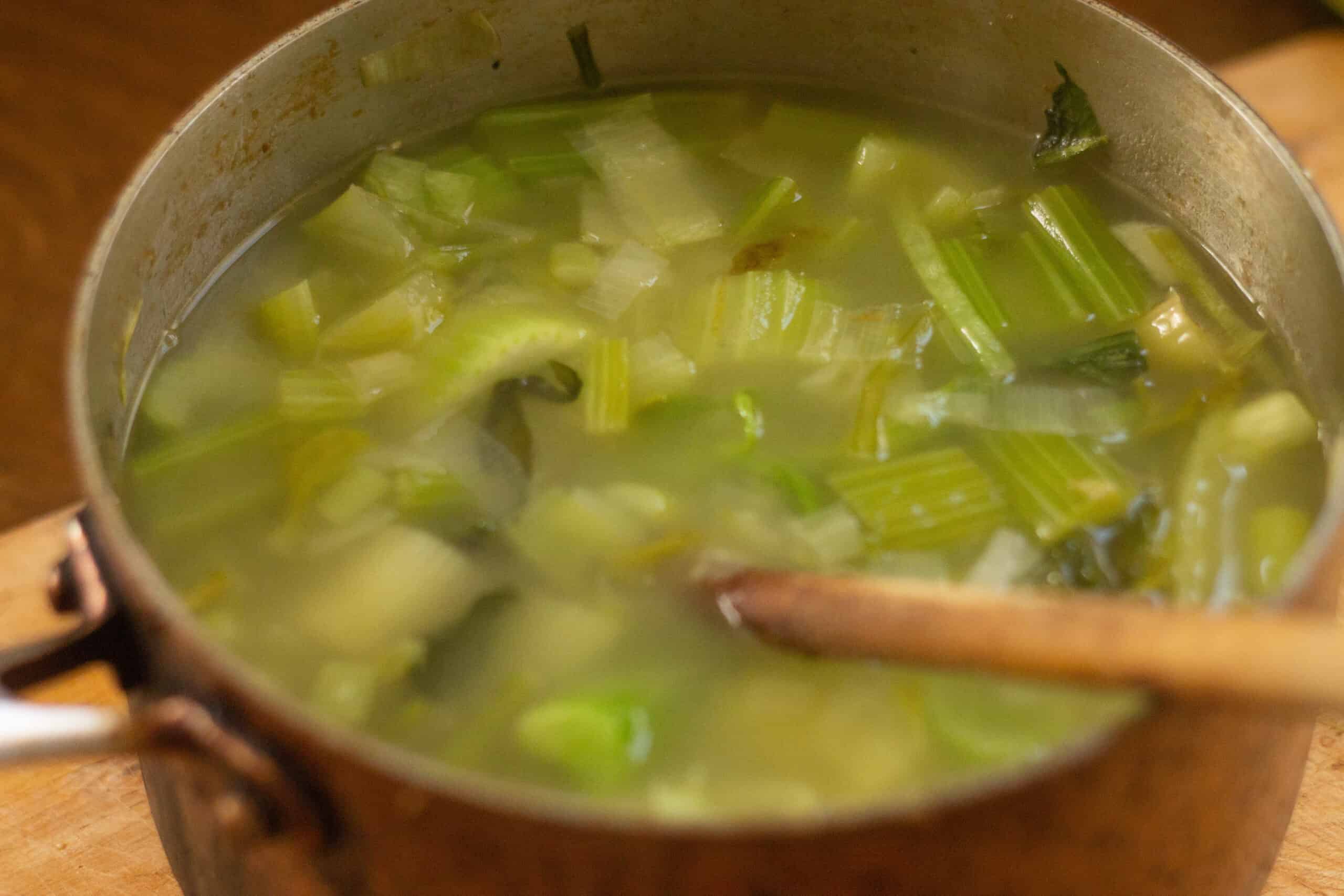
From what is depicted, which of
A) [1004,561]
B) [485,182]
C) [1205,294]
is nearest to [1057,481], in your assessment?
[1004,561]

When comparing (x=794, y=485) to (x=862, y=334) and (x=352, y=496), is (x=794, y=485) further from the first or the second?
(x=352, y=496)

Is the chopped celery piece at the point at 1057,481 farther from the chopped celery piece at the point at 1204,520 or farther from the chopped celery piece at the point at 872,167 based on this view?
the chopped celery piece at the point at 872,167

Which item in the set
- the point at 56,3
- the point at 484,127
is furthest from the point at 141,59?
the point at 484,127


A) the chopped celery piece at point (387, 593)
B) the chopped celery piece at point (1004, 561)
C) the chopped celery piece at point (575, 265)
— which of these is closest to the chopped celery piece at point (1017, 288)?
the chopped celery piece at point (1004, 561)

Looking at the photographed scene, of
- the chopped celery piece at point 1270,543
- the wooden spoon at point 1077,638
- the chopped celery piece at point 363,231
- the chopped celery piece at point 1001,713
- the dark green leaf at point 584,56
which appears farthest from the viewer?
the dark green leaf at point 584,56

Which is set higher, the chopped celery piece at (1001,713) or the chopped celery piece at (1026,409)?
the chopped celery piece at (1026,409)

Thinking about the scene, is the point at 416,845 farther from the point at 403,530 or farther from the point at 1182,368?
the point at 1182,368
